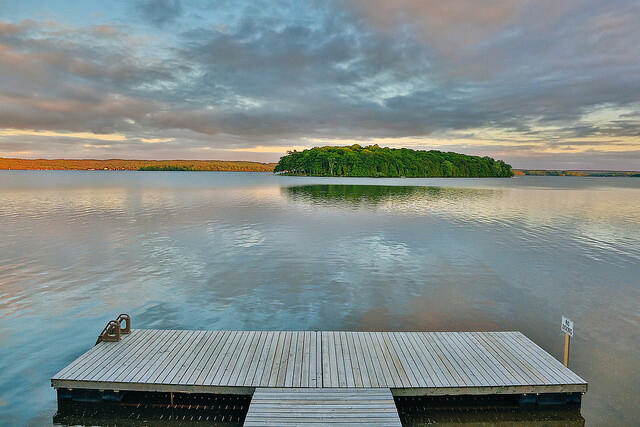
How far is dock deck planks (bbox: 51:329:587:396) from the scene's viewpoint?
7730mm

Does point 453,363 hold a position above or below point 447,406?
above

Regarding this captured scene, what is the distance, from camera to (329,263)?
19.9 metres

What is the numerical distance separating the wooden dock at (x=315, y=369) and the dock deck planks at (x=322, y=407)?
0.06 feet

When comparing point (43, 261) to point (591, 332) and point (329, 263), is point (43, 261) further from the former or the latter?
point (591, 332)

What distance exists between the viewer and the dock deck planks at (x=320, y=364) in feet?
25.4

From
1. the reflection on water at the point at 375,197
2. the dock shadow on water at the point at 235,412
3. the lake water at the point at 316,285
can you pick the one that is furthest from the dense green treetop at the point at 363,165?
the dock shadow on water at the point at 235,412

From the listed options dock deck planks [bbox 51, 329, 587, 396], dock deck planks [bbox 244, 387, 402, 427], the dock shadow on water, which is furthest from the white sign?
dock deck planks [bbox 244, 387, 402, 427]

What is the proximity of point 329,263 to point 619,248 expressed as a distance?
63.4 feet

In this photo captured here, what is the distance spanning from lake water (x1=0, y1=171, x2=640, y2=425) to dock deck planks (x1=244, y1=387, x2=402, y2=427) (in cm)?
446

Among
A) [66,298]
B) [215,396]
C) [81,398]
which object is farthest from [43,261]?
[215,396]

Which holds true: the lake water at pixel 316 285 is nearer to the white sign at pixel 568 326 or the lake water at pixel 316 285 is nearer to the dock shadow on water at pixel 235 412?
the dock shadow on water at pixel 235 412

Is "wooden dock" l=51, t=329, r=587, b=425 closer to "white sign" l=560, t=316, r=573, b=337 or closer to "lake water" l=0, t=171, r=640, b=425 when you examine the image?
"white sign" l=560, t=316, r=573, b=337

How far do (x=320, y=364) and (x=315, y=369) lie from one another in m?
0.25

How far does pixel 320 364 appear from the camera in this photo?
8.46 m
